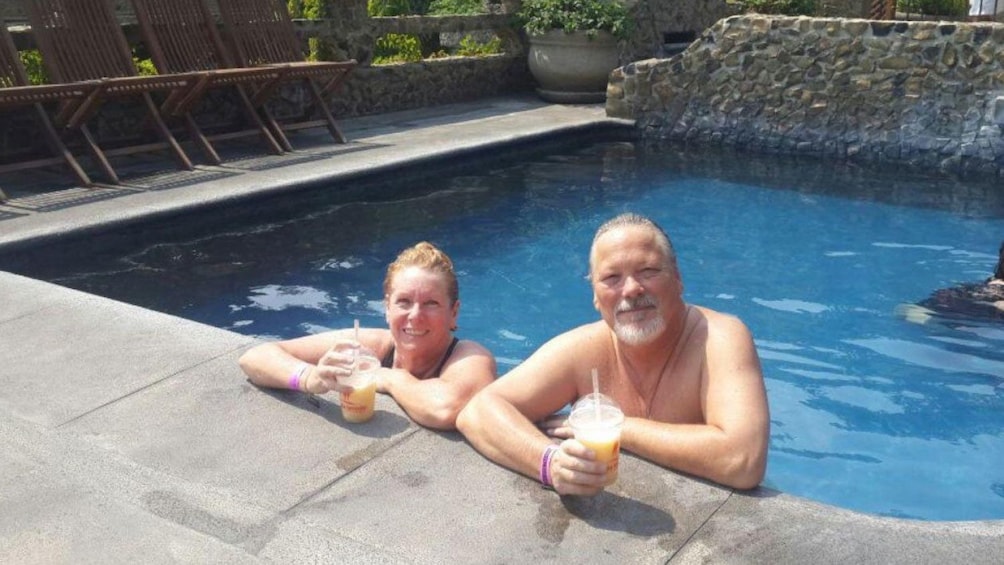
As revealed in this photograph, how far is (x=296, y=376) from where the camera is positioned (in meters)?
3.13

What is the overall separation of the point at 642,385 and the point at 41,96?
5.33m

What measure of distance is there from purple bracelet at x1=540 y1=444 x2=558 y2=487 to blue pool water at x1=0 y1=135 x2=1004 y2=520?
2066 mm

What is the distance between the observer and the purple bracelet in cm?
250

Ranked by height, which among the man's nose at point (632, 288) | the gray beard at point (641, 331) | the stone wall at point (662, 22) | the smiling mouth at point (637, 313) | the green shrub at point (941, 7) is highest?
the man's nose at point (632, 288)

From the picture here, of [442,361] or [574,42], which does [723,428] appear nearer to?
[442,361]

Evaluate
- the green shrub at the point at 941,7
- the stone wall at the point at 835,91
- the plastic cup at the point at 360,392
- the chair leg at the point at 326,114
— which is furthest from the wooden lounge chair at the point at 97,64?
the green shrub at the point at 941,7

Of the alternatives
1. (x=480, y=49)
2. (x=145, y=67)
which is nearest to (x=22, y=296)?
(x=145, y=67)

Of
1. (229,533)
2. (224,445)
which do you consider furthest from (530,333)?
(229,533)

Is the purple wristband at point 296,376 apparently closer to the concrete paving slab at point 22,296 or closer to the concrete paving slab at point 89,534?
the concrete paving slab at point 89,534

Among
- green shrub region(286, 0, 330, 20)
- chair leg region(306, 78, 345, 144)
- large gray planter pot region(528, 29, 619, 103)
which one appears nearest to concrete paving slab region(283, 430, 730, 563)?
chair leg region(306, 78, 345, 144)

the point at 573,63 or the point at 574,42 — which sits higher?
the point at 574,42

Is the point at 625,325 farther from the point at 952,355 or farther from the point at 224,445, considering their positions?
the point at 952,355

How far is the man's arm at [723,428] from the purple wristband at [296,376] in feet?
3.53

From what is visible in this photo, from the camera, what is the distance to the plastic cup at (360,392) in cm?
289
